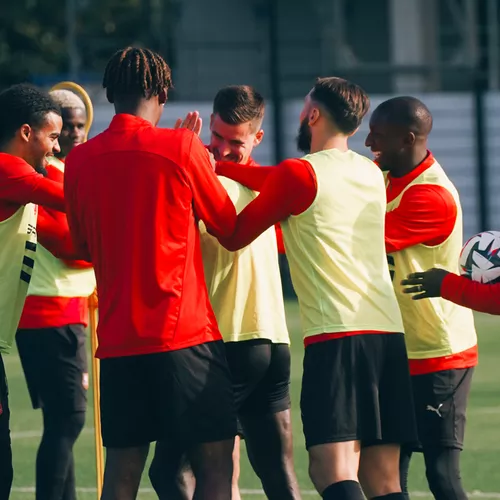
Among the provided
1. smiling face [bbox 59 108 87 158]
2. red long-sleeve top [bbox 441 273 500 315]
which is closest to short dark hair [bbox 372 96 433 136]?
red long-sleeve top [bbox 441 273 500 315]

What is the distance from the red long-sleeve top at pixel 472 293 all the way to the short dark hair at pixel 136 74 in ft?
4.77

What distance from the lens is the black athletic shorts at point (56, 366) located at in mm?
7125

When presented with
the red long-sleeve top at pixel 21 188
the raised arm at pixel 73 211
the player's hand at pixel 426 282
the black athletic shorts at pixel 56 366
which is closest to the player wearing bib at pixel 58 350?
the black athletic shorts at pixel 56 366

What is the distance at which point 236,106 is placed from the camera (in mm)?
5918

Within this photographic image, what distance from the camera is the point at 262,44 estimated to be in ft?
94.4

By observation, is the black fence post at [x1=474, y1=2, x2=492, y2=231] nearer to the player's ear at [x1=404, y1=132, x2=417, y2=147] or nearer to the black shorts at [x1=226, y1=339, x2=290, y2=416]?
the player's ear at [x1=404, y1=132, x2=417, y2=147]

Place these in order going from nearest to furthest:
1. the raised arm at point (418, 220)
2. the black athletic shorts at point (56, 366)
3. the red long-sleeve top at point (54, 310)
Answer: the raised arm at point (418, 220) → the black athletic shorts at point (56, 366) → the red long-sleeve top at point (54, 310)

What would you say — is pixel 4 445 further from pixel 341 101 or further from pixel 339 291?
pixel 341 101

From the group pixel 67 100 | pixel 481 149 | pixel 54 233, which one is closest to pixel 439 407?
pixel 54 233

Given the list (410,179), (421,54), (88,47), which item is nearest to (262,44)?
(421,54)

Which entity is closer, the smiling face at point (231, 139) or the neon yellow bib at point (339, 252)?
the neon yellow bib at point (339, 252)

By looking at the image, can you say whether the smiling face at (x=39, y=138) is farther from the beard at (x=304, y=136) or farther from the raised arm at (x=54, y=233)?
the beard at (x=304, y=136)

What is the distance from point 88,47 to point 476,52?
13.5 metres

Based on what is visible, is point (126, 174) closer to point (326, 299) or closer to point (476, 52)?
point (326, 299)
